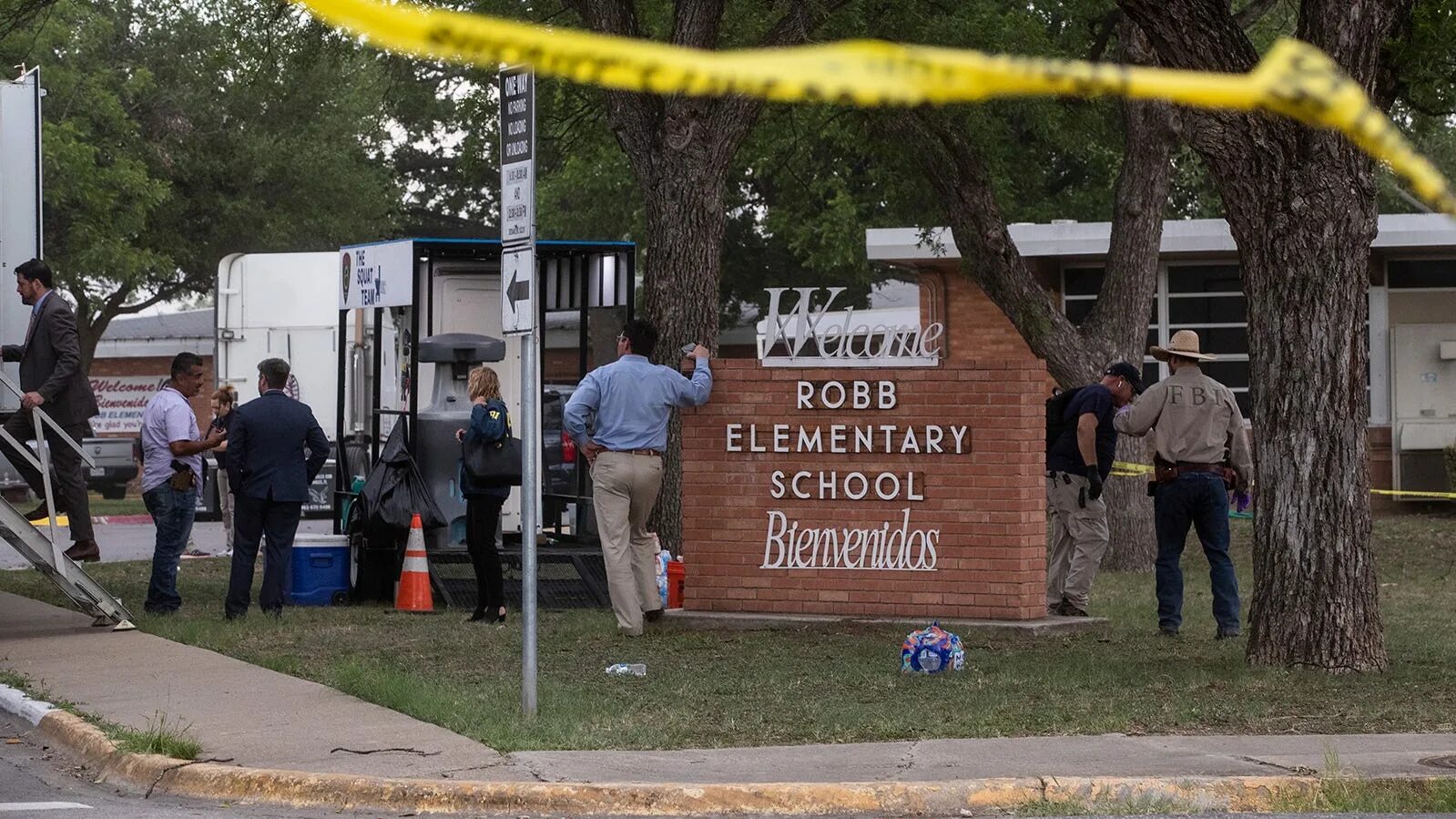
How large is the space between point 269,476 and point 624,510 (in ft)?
8.73

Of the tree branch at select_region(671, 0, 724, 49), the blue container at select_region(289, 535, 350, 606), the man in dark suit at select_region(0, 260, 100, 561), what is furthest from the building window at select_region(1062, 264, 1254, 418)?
the man in dark suit at select_region(0, 260, 100, 561)

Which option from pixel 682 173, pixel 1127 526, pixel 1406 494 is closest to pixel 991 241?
pixel 1127 526

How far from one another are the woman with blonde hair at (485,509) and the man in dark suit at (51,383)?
2.70m

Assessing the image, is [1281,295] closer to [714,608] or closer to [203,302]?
[714,608]

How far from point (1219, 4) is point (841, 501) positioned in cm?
418

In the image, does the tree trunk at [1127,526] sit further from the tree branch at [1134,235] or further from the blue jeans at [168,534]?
the blue jeans at [168,534]

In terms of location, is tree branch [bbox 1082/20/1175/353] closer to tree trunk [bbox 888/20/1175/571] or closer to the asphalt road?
tree trunk [bbox 888/20/1175/571]

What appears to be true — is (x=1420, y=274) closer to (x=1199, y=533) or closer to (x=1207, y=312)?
(x=1207, y=312)

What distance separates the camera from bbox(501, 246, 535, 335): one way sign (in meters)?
7.99

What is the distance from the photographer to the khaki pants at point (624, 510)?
37.4ft

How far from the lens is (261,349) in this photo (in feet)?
76.0

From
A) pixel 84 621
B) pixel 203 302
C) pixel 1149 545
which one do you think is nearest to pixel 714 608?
pixel 84 621

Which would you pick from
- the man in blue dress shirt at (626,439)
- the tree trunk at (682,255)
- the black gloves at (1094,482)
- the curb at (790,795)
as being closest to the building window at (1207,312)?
the tree trunk at (682,255)

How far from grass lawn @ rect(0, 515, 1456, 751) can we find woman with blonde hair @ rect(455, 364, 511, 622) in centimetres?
24
